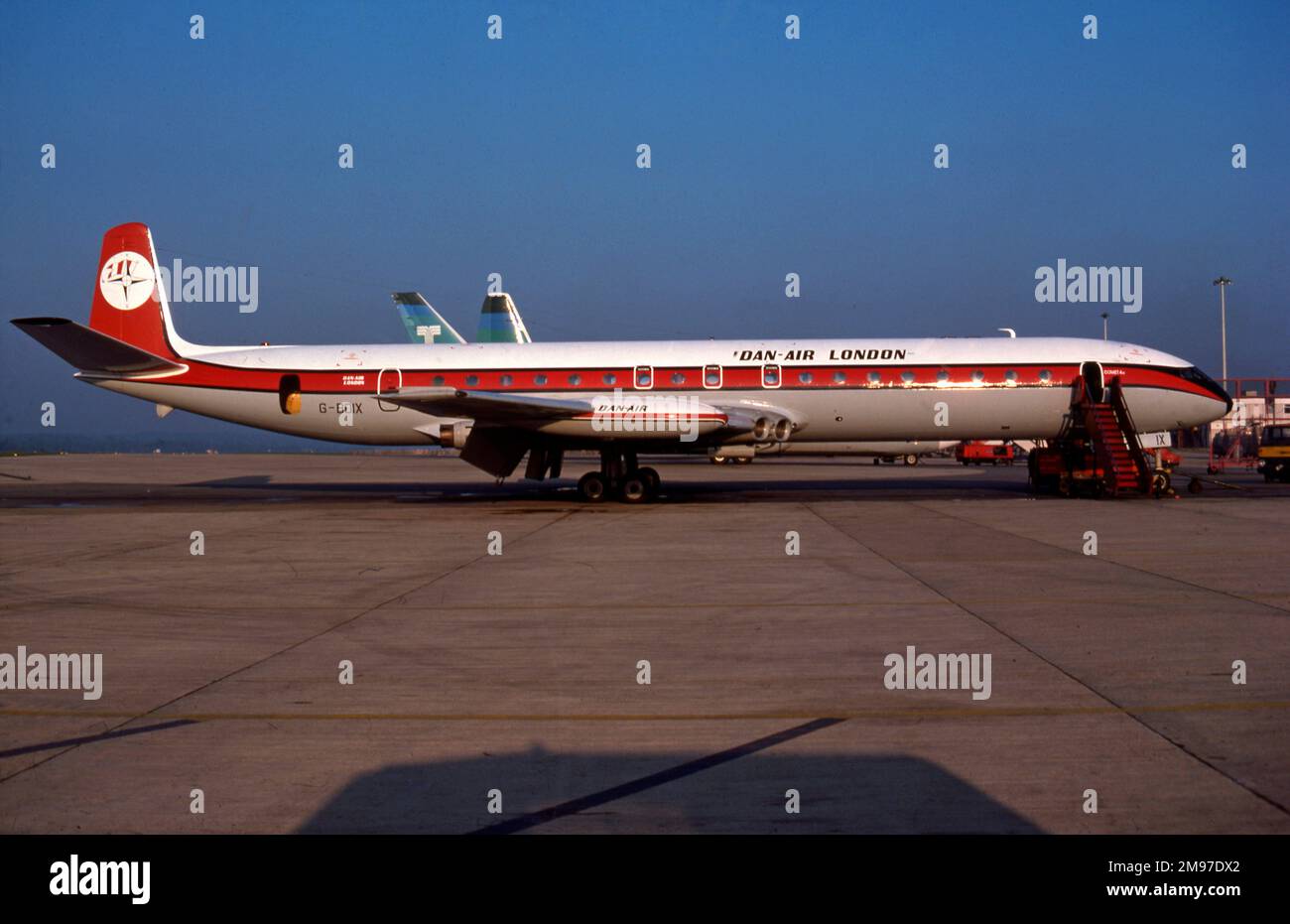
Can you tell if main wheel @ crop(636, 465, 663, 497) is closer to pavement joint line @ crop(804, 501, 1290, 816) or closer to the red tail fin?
pavement joint line @ crop(804, 501, 1290, 816)

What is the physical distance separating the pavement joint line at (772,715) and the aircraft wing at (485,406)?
569 inches

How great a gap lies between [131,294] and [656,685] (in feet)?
78.8

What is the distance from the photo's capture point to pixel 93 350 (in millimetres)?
24922

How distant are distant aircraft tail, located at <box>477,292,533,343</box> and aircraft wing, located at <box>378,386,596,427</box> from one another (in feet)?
108

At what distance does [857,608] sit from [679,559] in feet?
14.1

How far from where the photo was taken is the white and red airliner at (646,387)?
954 inches

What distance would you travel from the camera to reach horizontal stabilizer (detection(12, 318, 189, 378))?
75.2 ft

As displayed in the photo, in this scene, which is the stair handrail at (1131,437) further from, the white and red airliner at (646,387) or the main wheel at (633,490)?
the main wheel at (633,490)

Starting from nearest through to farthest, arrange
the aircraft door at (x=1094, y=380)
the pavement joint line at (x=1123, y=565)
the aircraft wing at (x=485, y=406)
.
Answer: the pavement joint line at (x=1123, y=565) → the aircraft wing at (x=485, y=406) → the aircraft door at (x=1094, y=380)

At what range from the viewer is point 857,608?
10.5m

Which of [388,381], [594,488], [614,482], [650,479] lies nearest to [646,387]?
[650,479]

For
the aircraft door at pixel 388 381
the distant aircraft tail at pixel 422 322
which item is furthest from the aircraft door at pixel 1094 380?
the distant aircraft tail at pixel 422 322

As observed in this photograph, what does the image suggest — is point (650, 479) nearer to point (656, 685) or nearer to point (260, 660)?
point (260, 660)
